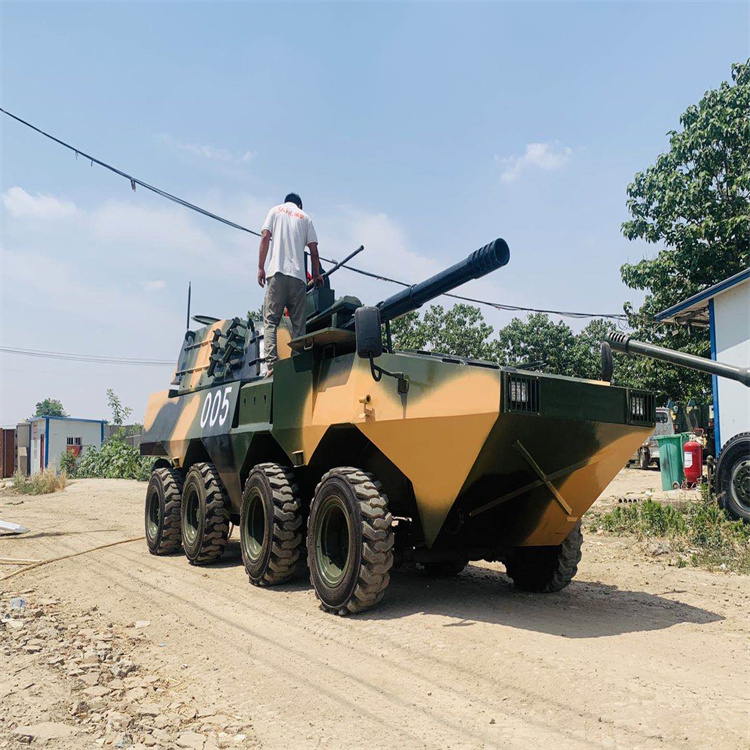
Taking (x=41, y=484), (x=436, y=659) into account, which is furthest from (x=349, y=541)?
(x=41, y=484)

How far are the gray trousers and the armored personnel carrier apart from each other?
6.9 inches

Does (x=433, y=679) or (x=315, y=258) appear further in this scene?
(x=315, y=258)

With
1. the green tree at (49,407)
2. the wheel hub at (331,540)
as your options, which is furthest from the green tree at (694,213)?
the green tree at (49,407)

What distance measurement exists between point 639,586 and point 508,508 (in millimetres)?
2001

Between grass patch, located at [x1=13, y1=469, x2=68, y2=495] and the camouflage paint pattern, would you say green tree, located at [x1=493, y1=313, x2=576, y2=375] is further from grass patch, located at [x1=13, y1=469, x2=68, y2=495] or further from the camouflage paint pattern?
the camouflage paint pattern

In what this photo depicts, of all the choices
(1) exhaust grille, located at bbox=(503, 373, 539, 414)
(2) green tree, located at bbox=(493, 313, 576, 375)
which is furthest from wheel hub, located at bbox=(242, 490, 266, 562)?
(2) green tree, located at bbox=(493, 313, 576, 375)

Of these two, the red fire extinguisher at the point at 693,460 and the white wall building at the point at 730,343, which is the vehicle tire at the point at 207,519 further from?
the red fire extinguisher at the point at 693,460

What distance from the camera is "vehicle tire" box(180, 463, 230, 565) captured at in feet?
27.4

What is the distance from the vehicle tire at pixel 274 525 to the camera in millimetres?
6719

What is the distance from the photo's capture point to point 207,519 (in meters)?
8.34

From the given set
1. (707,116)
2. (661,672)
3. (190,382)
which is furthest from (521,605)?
(707,116)

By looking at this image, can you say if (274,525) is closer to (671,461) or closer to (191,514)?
(191,514)

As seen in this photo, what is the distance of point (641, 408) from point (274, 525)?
316cm

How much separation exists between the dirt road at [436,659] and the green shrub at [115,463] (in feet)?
60.4
